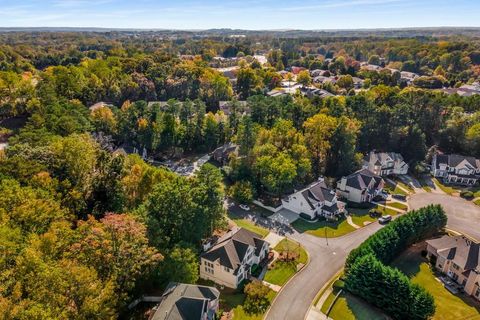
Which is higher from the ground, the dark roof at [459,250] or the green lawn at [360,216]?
the dark roof at [459,250]

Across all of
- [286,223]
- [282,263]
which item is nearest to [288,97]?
[286,223]

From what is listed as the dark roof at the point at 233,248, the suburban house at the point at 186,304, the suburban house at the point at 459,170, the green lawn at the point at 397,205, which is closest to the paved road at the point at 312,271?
the dark roof at the point at 233,248

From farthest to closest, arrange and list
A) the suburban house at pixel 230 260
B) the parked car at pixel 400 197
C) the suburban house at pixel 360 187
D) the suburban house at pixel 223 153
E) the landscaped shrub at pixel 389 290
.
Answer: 1. the suburban house at pixel 223 153
2. the parked car at pixel 400 197
3. the suburban house at pixel 360 187
4. the suburban house at pixel 230 260
5. the landscaped shrub at pixel 389 290

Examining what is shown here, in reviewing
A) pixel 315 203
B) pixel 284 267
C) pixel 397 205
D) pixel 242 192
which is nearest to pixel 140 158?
pixel 242 192

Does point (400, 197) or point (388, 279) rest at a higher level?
point (388, 279)

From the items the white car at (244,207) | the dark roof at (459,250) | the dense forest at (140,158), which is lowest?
the white car at (244,207)

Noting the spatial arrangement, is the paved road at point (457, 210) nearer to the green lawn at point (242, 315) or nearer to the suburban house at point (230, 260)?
the suburban house at point (230, 260)

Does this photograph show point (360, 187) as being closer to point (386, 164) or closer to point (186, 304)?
point (386, 164)
